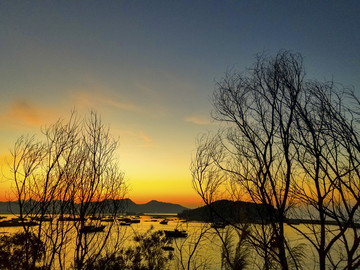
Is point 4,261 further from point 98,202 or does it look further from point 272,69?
point 272,69

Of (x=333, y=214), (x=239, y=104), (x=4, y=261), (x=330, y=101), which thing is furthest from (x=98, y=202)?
(x=4, y=261)

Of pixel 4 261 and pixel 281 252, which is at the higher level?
pixel 281 252

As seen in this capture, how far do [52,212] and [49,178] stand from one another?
2.59 feet

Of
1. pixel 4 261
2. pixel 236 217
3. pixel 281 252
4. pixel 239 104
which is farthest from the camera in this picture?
pixel 4 261

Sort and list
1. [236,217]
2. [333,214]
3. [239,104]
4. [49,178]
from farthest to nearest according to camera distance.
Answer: [236,217], [239,104], [49,178], [333,214]

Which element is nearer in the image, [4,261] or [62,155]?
[62,155]

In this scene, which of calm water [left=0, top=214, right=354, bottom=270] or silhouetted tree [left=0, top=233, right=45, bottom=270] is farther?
calm water [left=0, top=214, right=354, bottom=270]

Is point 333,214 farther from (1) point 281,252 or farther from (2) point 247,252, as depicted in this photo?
(2) point 247,252

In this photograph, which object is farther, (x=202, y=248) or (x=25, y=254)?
(x=202, y=248)

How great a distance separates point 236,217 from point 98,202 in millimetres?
6104

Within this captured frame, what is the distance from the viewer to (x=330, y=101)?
539cm

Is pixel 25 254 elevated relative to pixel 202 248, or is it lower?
elevated

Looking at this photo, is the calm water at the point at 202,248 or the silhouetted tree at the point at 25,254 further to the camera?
the calm water at the point at 202,248

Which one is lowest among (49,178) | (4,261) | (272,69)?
(4,261)
